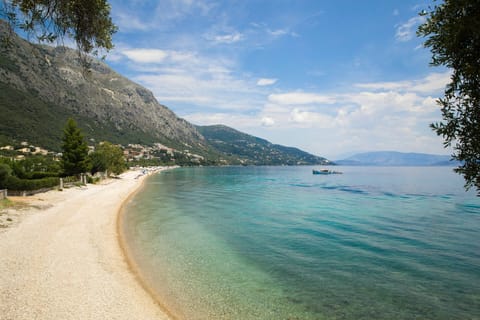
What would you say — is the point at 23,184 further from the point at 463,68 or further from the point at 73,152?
the point at 463,68

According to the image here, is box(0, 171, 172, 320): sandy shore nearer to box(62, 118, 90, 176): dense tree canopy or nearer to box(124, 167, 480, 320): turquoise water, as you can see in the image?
box(124, 167, 480, 320): turquoise water

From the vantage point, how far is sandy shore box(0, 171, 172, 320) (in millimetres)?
9109

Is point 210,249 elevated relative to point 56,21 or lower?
lower

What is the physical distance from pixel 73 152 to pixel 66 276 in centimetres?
5325

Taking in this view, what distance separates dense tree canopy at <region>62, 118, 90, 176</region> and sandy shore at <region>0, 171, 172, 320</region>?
3985 cm

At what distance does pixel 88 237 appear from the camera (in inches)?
733

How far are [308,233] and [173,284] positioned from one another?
15.1m

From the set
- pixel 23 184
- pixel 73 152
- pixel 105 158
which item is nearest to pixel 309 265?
pixel 23 184

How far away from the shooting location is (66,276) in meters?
11.6

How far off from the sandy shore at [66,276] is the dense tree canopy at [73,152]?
39.9 metres

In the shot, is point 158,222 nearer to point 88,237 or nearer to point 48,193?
point 88,237

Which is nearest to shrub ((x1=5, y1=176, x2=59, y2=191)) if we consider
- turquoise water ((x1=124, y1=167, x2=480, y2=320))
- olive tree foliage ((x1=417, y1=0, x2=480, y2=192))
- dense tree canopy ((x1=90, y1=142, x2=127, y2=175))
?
turquoise water ((x1=124, y1=167, x2=480, y2=320))

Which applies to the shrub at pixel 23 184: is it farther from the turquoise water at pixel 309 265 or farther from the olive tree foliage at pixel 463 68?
the olive tree foliage at pixel 463 68

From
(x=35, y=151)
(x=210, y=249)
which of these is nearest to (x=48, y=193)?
(x=210, y=249)
